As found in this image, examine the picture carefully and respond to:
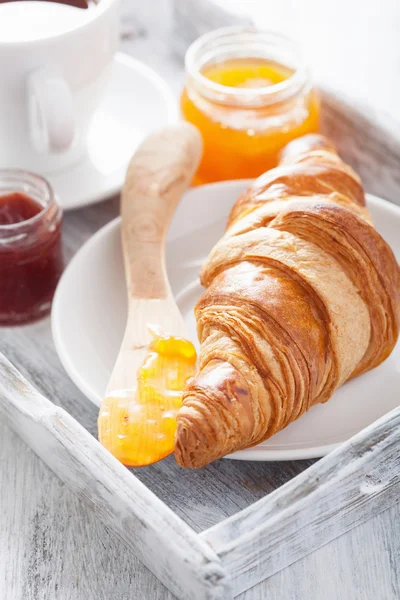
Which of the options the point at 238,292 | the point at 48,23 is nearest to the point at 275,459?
the point at 238,292

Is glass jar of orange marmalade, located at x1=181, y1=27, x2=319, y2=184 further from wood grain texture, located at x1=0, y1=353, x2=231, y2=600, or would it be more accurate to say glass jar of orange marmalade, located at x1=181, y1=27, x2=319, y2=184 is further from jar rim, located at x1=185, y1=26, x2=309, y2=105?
wood grain texture, located at x1=0, y1=353, x2=231, y2=600

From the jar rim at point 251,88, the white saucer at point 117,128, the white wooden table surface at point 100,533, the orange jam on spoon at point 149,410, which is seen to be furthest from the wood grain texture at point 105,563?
the jar rim at point 251,88

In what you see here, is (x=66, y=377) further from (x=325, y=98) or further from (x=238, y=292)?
(x=325, y=98)

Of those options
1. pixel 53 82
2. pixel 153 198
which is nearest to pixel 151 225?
pixel 153 198

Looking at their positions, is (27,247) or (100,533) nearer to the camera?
(100,533)

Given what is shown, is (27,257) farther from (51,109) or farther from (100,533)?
(100,533)

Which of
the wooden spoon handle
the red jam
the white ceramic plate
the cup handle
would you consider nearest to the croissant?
the white ceramic plate

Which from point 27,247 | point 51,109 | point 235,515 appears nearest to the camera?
point 235,515
